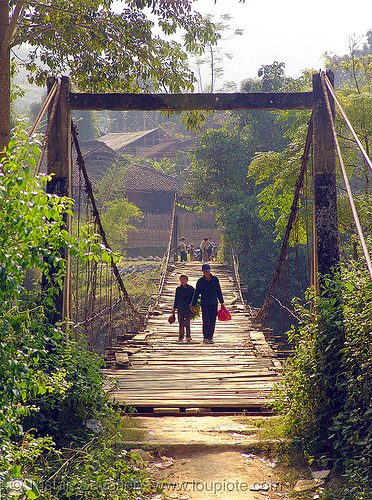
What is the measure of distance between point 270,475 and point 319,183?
224 cm

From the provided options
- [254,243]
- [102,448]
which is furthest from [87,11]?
[254,243]

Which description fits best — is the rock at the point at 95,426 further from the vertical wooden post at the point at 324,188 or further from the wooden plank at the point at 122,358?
the wooden plank at the point at 122,358

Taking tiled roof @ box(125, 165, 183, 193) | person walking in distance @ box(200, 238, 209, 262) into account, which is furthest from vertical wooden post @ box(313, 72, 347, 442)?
tiled roof @ box(125, 165, 183, 193)

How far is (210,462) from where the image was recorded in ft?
11.7

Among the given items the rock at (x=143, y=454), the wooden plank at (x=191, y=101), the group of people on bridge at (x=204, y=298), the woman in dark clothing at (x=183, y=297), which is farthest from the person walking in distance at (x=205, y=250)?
the rock at (x=143, y=454)

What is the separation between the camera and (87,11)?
6660mm

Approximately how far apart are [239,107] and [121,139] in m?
39.4

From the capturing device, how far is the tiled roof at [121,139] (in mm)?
40778

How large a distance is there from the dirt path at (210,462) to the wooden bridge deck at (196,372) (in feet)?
1.13

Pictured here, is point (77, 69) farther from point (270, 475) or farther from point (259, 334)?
point (270, 475)

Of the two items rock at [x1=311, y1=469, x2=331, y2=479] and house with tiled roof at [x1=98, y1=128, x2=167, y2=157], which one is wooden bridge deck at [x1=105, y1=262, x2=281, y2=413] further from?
house with tiled roof at [x1=98, y1=128, x2=167, y2=157]

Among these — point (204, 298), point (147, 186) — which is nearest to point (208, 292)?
point (204, 298)

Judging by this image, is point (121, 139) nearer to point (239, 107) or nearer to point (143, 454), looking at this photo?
point (239, 107)

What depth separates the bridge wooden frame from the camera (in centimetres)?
409
